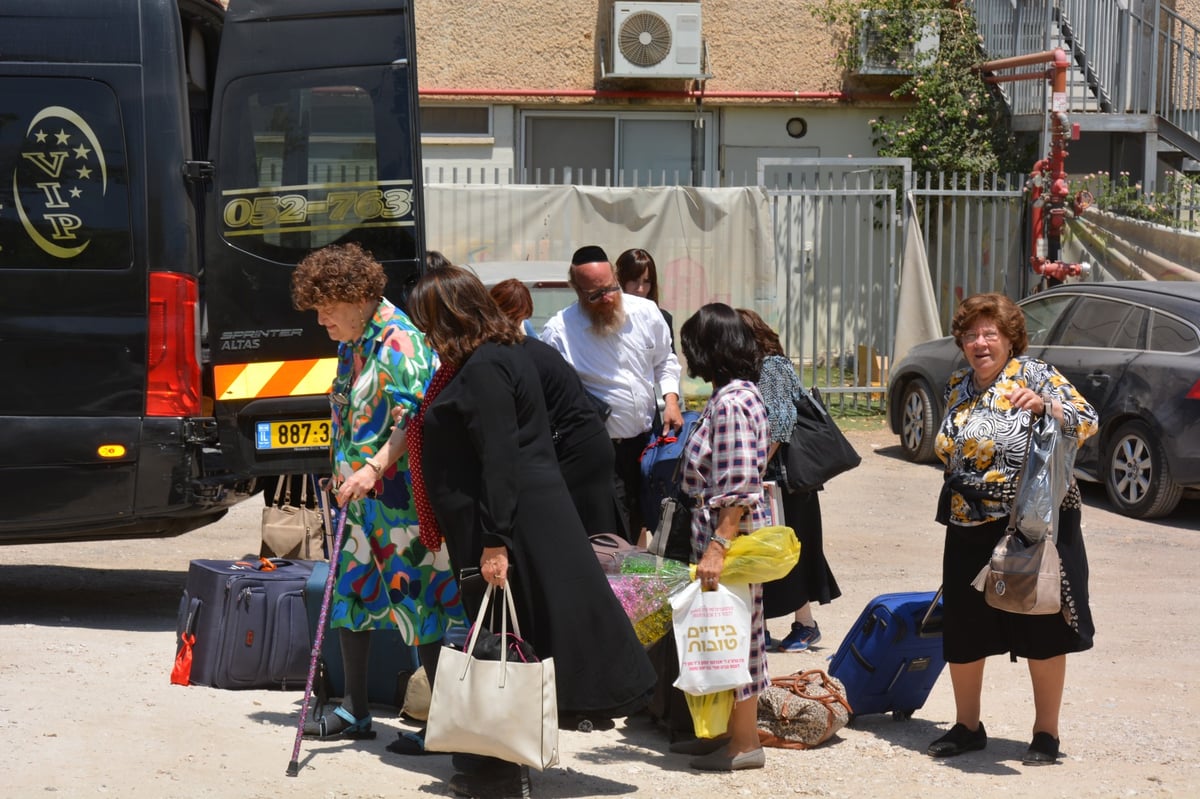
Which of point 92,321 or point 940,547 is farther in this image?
point 940,547

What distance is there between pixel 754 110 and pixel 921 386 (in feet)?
20.7

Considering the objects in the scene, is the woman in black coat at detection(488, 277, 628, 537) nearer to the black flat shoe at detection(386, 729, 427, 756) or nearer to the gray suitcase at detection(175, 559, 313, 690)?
the black flat shoe at detection(386, 729, 427, 756)

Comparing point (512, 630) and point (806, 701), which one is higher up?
point (512, 630)

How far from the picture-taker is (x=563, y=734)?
19.0 feet

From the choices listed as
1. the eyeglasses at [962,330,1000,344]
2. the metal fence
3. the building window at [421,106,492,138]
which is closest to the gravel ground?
the eyeglasses at [962,330,1000,344]

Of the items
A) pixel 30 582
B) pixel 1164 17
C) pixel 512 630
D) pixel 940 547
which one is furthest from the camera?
pixel 1164 17

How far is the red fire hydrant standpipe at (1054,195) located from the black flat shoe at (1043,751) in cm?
965

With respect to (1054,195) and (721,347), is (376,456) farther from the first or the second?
(1054,195)

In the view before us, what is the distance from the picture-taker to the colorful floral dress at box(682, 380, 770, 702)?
5.11 m

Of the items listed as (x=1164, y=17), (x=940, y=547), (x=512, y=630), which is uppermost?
(x=1164, y=17)

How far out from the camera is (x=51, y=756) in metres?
5.09

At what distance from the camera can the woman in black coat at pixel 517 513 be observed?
4707mm

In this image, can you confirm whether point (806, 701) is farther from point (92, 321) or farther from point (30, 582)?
point (30, 582)

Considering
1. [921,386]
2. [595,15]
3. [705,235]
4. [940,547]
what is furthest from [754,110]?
[940,547]
